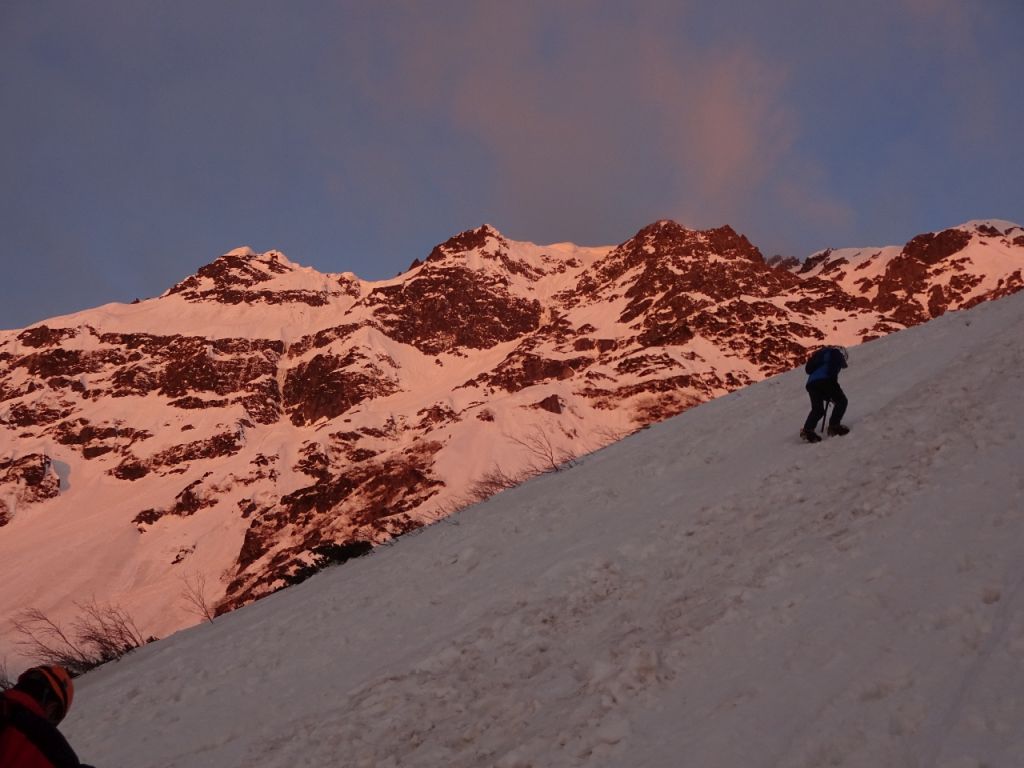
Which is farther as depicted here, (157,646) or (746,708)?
(157,646)

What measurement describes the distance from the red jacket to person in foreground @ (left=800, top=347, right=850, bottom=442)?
28.0 ft

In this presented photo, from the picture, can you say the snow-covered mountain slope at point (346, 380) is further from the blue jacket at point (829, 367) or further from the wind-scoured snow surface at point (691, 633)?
the blue jacket at point (829, 367)

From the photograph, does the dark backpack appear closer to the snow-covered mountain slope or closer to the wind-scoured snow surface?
the wind-scoured snow surface

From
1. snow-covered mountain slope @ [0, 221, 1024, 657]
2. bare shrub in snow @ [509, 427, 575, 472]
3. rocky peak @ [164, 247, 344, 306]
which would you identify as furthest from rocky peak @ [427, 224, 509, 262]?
bare shrub in snow @ [509, 427, 575, 472]

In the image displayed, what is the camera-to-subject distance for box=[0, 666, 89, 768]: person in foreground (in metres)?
3.05

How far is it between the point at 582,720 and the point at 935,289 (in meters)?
173

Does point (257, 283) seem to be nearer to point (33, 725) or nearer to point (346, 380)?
point (346, 380)

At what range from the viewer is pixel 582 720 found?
4273 millimetres

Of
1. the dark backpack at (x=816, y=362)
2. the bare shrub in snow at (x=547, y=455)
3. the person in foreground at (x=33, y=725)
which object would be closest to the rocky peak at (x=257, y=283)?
the bare shrub in snow at (x=547, y=455)

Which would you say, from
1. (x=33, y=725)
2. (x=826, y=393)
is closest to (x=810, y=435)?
(x=826, y=393)

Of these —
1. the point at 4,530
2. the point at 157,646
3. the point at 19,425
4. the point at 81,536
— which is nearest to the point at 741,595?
the point at 157,646

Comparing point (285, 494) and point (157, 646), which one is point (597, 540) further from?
point (285, 494)

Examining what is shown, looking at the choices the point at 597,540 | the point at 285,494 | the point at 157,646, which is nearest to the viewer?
the point at 597,540

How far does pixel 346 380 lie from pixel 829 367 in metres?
128
